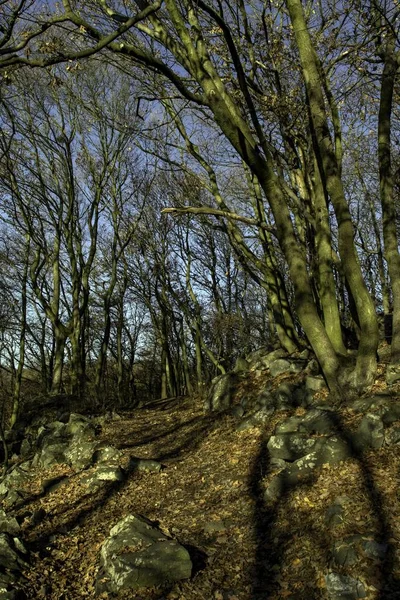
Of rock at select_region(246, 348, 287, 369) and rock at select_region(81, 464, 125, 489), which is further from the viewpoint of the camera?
rock at select_region(246, 348, 287, 369)

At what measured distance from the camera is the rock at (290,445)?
615 cm

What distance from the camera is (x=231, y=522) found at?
526 centimetres

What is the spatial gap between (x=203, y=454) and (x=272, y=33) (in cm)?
796

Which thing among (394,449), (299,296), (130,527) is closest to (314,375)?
(299,296)

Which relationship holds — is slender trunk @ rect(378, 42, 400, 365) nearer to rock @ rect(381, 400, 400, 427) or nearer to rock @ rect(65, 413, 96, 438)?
rock @ rect(381, 400, 400, 427)

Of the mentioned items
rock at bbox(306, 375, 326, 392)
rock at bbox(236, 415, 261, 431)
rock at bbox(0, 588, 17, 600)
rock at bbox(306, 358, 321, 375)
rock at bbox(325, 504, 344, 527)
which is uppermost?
rock at bbox(306, 358, 321, 375)

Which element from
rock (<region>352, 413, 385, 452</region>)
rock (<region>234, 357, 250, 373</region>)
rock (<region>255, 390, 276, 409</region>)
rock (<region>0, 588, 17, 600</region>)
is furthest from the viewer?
rock (<region>234, 357, 250, 373</region>)

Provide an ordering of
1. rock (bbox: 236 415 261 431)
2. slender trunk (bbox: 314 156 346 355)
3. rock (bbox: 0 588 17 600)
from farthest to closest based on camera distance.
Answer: slender trunk (bbox: 314 156 346 355)
rock (bbox: 236 415 261 431)
rock (bbox: 0 588 17 600)

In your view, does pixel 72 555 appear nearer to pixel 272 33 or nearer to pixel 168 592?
pixel 168 592

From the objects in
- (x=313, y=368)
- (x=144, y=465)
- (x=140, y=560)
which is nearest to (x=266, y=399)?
(x=313, y=368)

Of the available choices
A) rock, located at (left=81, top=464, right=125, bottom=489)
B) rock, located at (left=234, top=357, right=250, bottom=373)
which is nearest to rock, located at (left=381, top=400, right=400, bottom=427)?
rock, located at (left=81, top=464, right=125, bottom=489)

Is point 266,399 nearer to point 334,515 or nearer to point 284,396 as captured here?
point 284,396

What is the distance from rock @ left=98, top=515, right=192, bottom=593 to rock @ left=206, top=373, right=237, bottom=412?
192 inches

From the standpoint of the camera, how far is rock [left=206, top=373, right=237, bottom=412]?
9.83 m
